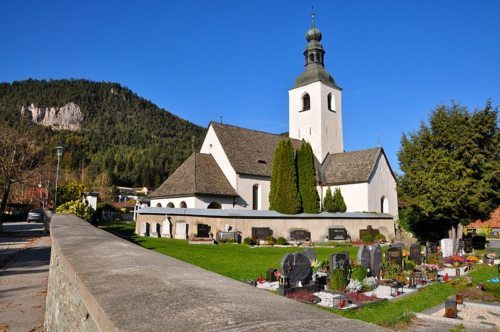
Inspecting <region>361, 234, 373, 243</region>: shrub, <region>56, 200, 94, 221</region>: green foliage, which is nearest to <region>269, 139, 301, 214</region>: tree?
<region>361, 234, 373, 243</region>: shrub

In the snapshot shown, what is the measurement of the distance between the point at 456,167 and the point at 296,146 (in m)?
18.4

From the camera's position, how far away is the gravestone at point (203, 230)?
2706 cm

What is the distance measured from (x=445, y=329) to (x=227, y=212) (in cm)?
2059

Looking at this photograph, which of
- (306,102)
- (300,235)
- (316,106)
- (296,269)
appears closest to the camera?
(296,269)

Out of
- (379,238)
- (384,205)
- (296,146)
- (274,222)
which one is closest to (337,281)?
(274,222)

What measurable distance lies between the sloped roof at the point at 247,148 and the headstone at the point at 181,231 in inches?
302

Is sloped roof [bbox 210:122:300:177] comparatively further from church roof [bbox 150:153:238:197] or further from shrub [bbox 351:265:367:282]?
shrub [bbox 351:265:367:282]

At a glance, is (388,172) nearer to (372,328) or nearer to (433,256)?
(433,256)

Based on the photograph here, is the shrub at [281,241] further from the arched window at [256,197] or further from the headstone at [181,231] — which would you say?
the arched window at [256,197]

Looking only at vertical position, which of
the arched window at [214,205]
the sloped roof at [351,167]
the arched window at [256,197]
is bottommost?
the arched window at [214,205]

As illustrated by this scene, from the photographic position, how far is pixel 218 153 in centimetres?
3516

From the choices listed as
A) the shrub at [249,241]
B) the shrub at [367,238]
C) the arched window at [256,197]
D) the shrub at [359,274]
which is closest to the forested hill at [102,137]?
the arched window at [256,197]

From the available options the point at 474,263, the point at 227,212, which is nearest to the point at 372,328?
the point at 474,263

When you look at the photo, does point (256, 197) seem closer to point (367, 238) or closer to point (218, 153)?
point (218, 153)
